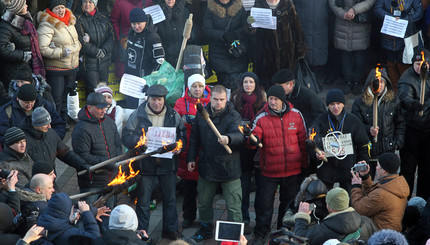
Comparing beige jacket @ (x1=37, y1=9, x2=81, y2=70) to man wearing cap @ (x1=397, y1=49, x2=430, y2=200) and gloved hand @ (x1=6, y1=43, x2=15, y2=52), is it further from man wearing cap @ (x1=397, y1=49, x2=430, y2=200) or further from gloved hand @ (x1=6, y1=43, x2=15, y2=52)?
man wearing cap @ (x1=397, y1=49, x2=430, y2=200)

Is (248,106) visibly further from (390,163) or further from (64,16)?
(64,16)

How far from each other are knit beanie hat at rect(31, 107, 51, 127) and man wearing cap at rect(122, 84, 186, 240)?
3.53ft

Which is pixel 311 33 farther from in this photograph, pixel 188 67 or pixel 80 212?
pixel 80 212

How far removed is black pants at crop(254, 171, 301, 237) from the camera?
30.1 feet

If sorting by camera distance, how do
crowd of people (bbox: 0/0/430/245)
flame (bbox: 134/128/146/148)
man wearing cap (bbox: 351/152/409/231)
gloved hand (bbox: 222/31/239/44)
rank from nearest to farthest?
1. crowd of people (bbox: 0/0/430/245)
2. man wearing cap (bbox: 351/152/409/231)
3. flame (bbox: 134/128/146/148)
4. gloved hand (bbox: 222/31/239/44)

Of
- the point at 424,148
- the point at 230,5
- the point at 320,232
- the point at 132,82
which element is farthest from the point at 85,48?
the point at 320,232

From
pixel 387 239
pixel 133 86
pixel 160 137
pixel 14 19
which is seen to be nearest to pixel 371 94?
pixel 160 137

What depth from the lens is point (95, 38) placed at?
12102 millimetres

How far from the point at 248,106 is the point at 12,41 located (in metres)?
3.76

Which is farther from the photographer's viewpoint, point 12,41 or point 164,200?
point 12,41

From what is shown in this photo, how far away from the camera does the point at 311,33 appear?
13.5 metres

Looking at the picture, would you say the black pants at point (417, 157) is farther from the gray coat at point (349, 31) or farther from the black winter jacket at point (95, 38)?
the black winter jacket at point (95, 38)

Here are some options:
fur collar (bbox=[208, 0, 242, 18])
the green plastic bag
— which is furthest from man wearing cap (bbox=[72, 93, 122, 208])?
fur collar (bbox=[208, 0, 242, 18])

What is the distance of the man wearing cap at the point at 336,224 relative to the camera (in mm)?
6855
